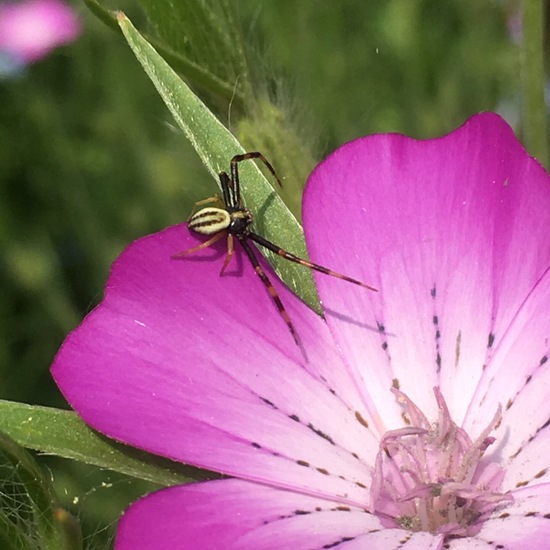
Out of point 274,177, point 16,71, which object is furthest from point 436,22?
point 274,177

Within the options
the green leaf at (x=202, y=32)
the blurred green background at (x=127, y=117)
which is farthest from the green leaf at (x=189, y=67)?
the blurred green background at (x=127, y=117)

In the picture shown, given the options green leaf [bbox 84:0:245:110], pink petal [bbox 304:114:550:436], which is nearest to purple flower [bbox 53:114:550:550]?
pink petal [bbox 304:114:550:436]

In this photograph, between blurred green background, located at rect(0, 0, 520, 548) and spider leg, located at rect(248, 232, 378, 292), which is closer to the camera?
spider leg, located at rect(248, 232, 378, 292)

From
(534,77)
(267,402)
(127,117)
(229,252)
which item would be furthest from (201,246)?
(127,117)

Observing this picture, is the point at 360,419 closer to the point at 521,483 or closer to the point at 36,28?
the point at 521,483

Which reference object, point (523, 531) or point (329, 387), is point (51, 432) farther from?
point (523, 531)

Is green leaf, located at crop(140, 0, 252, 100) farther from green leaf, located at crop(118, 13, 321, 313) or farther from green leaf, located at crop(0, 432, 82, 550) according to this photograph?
green leaf, located at crop(0, 432, 82, 550)
